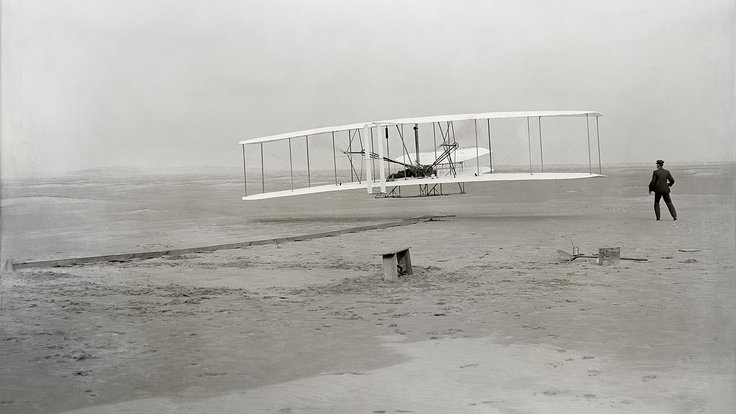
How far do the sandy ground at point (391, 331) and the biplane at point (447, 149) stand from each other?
1.54 m

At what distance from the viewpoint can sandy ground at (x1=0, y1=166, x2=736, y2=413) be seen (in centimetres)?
480

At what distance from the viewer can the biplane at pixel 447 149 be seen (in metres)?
9.40

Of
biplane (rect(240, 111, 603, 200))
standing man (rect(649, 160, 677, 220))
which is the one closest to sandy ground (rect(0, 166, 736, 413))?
standing man (rect(649, 160, 677, 220))

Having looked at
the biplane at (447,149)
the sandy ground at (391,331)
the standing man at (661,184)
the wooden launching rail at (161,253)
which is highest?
the biplane at (447,149)

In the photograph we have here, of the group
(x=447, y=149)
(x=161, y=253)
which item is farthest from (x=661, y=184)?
(x=161, y=253)

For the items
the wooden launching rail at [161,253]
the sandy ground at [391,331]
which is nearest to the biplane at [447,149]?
the wooden launching rail at [161,253]

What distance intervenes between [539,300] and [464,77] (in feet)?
10.6

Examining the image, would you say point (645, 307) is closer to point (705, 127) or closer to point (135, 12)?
point (705, 127)

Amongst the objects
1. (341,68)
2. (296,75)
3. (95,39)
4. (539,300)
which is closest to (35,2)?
(95,39)

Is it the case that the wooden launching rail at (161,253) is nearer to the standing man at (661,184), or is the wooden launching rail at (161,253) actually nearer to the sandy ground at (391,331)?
the sandy ground at (391,331)

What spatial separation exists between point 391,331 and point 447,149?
8.24 meters

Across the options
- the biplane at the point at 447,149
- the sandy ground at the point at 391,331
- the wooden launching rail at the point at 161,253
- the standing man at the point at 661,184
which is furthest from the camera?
the biplane at the point at 447,149

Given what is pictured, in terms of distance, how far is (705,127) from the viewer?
7.29 meters

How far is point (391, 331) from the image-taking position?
5.79 metres
